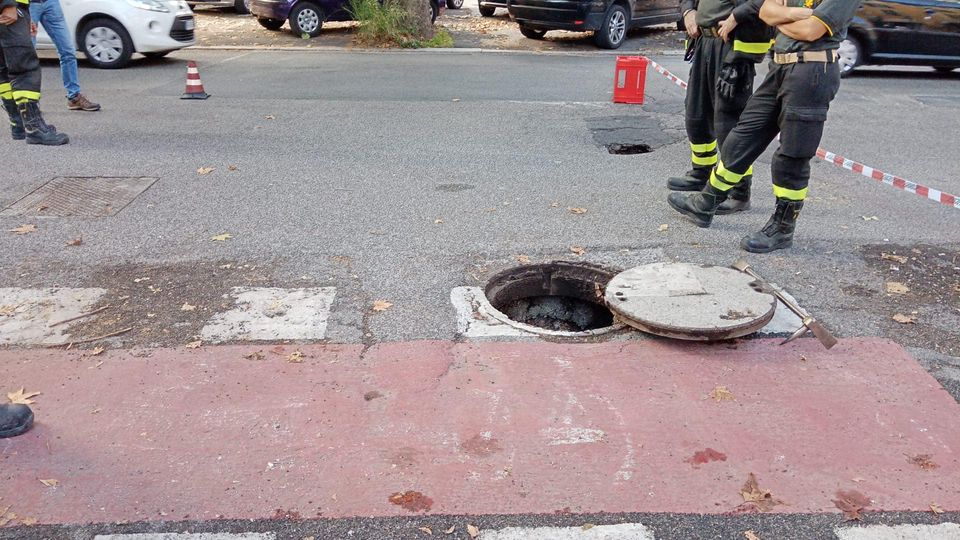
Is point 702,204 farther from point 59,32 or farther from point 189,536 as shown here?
point 59,32

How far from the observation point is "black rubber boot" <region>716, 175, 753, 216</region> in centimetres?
617

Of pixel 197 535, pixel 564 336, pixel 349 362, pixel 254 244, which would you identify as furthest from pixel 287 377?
pixel 254 244

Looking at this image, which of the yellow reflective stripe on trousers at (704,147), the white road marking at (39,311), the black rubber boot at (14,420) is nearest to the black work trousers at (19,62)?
the white road marking at (39,311)

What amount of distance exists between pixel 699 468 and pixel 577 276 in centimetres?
203

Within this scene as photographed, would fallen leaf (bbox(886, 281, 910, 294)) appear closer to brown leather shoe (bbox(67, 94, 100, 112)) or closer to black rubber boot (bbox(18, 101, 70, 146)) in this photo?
black rubber boot (bbox(18, 101, 70, 146))

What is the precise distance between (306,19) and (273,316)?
42.2ft

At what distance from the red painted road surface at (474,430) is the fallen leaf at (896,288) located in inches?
31.1

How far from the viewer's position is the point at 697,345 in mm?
4062

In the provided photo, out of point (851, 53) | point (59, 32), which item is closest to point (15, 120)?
point (59, 32)

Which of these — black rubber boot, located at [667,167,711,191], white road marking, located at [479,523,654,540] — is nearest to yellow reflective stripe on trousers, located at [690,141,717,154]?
black rubber boot, located at [667,167,711,191]

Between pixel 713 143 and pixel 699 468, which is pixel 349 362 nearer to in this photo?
pixel 699 468

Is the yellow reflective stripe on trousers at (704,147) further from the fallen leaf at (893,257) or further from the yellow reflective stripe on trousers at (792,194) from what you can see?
the fallen leaf at (893,257)

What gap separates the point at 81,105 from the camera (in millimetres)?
9188

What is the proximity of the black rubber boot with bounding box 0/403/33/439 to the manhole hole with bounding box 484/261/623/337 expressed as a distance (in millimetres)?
2613
